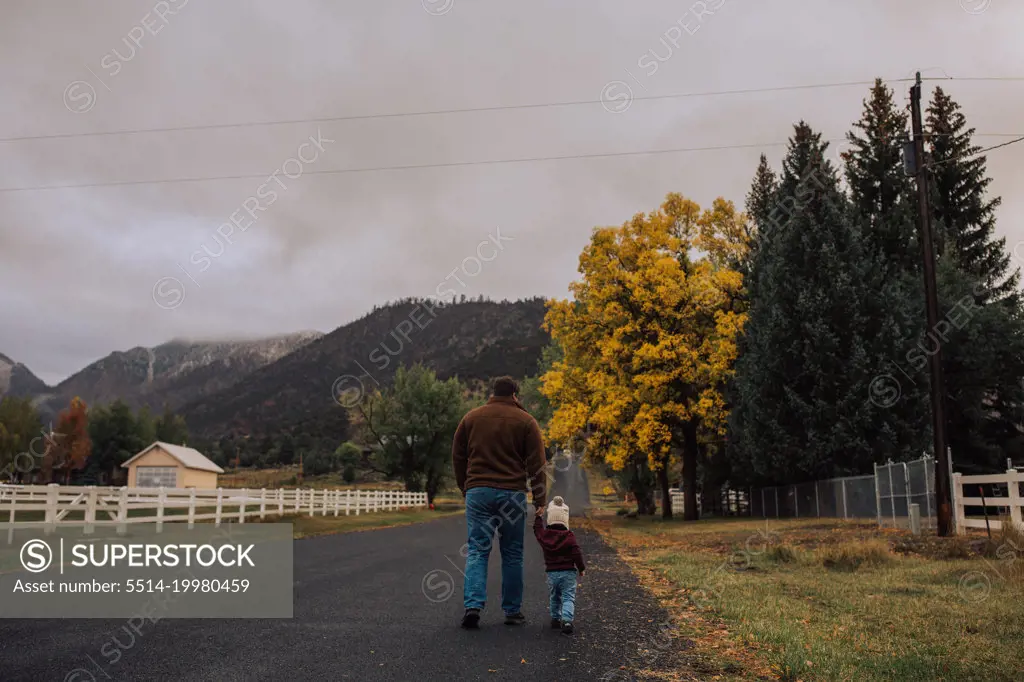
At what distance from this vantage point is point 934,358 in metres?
15.6

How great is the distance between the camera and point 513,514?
6.39 m

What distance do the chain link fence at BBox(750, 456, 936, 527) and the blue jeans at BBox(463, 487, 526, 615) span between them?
13771 millimetres

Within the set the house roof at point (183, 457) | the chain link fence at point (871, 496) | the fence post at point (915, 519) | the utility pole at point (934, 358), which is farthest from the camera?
the house roof at point (183, 457)

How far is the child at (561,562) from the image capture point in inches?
247

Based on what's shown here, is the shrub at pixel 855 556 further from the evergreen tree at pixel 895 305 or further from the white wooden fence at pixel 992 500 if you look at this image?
the evergreen tree at pixel 895 305

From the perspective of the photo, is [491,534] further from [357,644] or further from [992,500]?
[992,500]

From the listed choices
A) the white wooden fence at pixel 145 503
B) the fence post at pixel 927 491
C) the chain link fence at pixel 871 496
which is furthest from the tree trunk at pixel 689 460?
the white wooden fence at pixel 145 503

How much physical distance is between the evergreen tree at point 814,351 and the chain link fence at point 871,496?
2.97 ft

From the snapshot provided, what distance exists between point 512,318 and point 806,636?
629 ft

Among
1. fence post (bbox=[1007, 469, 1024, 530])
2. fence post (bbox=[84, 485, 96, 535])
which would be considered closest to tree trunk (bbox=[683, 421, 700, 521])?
fence post (bbox=[1007, 469, 1024, 530])

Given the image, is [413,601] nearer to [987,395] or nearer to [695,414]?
[695,414]

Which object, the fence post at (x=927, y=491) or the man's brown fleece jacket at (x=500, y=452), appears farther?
the fence post at (x=927, y=491)

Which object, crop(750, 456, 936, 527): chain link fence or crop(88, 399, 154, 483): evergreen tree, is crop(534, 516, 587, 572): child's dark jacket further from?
Answer: crop(88, 399, 154, 483): evergreen tree

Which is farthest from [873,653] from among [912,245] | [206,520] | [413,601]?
[912,245]
